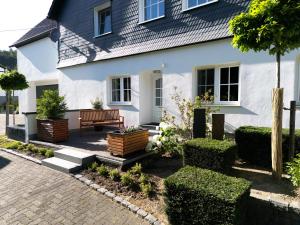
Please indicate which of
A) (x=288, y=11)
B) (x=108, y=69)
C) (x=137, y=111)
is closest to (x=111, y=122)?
(x=137, y=111)

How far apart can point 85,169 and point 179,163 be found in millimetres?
2378

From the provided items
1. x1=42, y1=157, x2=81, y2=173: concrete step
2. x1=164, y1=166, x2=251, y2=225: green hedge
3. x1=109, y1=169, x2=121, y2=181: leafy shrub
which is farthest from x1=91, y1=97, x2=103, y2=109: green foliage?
x1=164, y1=166, x2=251, y2=225: green hedge

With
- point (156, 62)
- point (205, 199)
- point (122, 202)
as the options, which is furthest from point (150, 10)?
point (205, 199)

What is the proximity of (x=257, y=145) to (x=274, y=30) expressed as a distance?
2.56 metres

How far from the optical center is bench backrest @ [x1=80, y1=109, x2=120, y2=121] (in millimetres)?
9179

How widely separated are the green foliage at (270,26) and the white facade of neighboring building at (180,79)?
7.71 feet

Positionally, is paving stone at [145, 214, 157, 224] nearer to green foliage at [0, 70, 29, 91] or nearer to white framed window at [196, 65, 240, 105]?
white framed window at [196, 65, 240, 105]

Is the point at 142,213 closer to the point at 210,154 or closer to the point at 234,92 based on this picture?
the point at 210,154

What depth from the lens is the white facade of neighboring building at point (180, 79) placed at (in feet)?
20.6

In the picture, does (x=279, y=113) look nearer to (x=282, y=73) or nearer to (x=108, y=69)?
(x=282, y=73)

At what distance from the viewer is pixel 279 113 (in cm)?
426

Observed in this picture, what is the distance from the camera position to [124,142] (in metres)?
5.58

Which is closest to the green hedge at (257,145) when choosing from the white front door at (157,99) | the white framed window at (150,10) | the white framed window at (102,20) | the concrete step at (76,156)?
the concrete step at (76,156)

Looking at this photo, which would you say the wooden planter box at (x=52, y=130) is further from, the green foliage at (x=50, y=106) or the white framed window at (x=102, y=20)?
the white framed window at (x=102, y=20)
